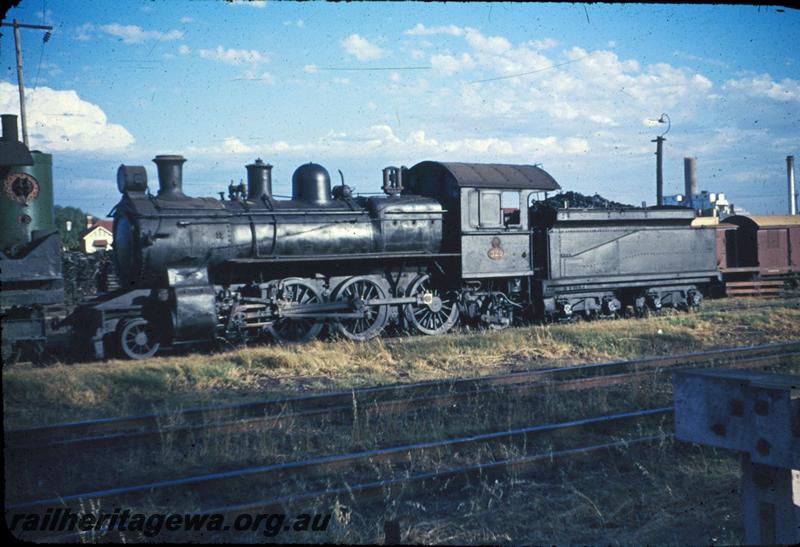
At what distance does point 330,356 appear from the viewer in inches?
425

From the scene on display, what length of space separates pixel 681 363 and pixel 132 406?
24.9ft

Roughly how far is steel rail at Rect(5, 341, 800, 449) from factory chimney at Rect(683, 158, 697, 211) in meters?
46.5

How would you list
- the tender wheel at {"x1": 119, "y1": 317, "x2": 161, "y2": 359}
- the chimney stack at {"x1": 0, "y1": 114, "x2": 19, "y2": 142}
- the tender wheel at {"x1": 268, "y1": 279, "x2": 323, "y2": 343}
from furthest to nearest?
1. the tender wheel at {"x1": 268, "y1": 279, "x2": 323, "y2": 343}
2. the tender wheel at {"x1": 119, "y1": 317, "x2": 161, "y2": 359}
3. the chimney stack at {"x1": 0, "y1": 114, "x2": 19, "y2": 142}

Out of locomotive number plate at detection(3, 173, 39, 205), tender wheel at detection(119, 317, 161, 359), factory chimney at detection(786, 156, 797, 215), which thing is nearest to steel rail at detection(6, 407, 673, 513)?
tender wheel at detection(119, 317, 161, 359)

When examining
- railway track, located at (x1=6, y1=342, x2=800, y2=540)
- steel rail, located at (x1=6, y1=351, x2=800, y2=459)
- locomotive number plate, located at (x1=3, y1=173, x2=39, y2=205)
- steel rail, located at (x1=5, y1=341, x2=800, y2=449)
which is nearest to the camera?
railway track, located at (x1=6, y1=342, x2=800, y2=540)

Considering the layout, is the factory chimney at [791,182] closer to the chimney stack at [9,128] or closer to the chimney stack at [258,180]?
the chimney stack at [258,180]

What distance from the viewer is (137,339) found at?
10906mm

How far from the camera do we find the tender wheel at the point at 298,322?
12.3 meters

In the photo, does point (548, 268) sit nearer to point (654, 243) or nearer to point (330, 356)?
point (654, 243)

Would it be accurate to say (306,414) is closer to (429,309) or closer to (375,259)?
(375,259)

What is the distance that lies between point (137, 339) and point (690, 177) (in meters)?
51.3

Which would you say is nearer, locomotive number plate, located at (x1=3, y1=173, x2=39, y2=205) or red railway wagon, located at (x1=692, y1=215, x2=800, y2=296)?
locomotive number plate, located at (x1=3, y1=173, x2=39, y2=205)

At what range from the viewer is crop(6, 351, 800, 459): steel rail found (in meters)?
6.40

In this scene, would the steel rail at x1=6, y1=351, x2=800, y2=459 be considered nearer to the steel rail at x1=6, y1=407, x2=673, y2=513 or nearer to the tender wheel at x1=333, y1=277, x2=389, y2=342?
the steel rail at x1=6, y1=407, x2=673, y2=513
